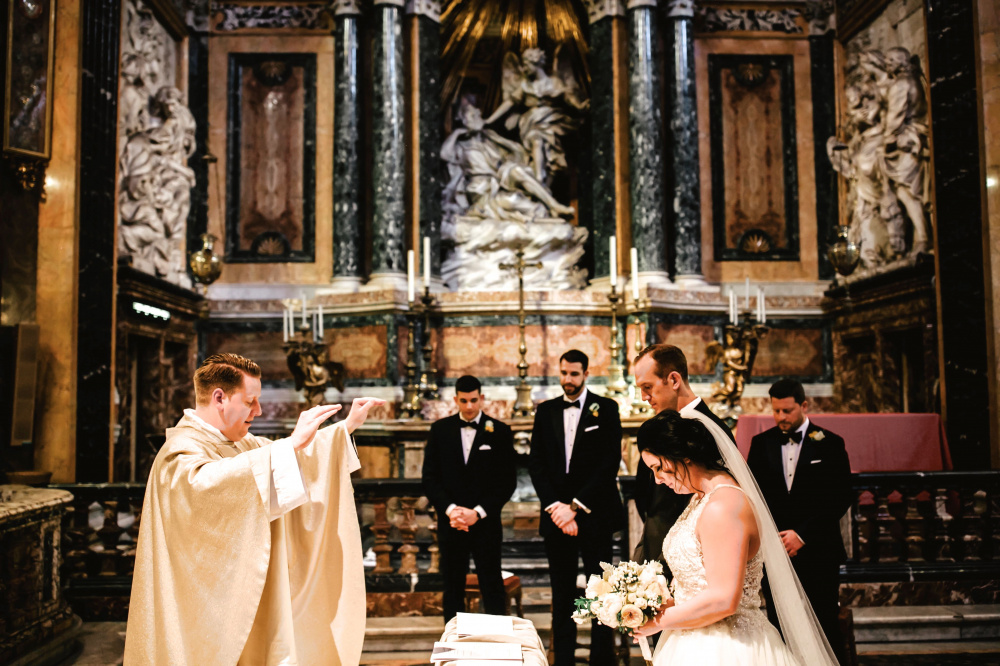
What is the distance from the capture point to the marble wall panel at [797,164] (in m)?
10.1

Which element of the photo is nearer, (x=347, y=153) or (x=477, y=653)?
(x=477, y=653)

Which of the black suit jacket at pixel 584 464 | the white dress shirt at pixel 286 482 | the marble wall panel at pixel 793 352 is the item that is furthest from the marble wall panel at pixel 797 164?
the white dress shirt at pixel 286 482

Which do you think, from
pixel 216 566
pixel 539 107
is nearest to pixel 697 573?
pixel 216 566

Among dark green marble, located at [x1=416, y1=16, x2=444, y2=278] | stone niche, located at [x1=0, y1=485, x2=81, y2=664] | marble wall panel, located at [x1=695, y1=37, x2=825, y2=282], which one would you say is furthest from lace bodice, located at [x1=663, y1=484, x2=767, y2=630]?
marble wall panel, located at [x1=695, y1=37, x2=825, y2=282]

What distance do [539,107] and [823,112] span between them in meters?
3.39

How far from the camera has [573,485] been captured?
4.60 metres

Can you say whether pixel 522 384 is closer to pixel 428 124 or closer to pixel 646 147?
pixel 646 147

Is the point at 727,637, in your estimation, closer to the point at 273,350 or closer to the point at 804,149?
the point at 273,350

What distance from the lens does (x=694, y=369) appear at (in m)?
9.42

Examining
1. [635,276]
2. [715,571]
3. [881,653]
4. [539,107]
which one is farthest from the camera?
[539,107]

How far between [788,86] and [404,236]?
494cm

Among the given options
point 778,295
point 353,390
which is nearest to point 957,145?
point 778,295

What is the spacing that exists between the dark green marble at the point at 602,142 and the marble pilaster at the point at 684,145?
2.24 feet

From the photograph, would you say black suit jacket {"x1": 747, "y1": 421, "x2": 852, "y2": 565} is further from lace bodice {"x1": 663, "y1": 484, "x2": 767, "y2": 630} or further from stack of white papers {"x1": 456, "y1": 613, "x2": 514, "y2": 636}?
stack of white papers {"x1": 456, "y1": 613, "x2": 514, "y2": 636}
